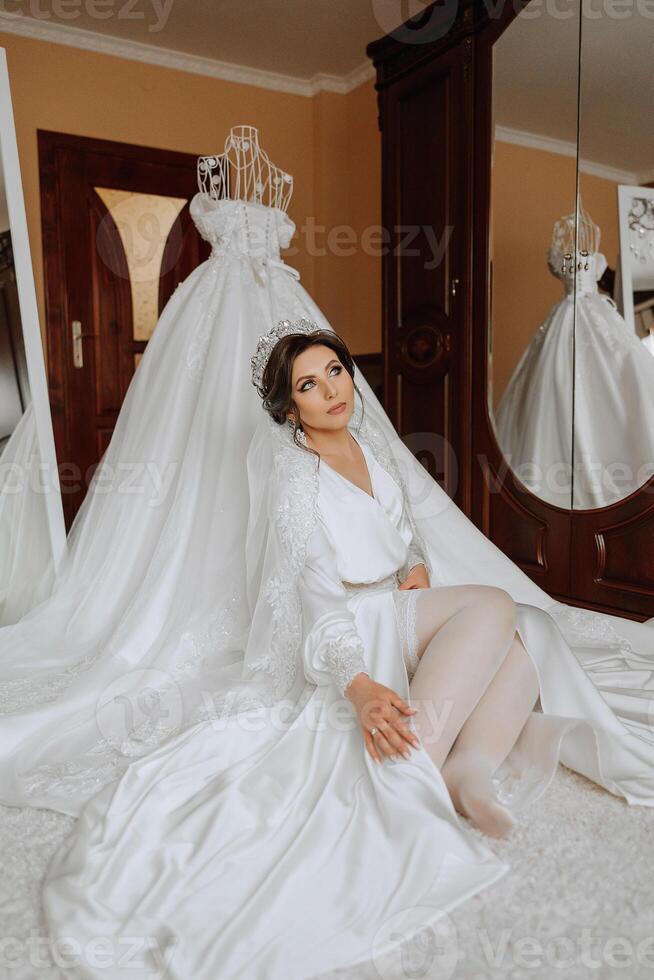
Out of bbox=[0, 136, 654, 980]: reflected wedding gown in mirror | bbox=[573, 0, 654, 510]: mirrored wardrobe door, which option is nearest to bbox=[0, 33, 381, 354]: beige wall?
bbox=[0, 136, 654, 980]: reflected wedding gown in mirror

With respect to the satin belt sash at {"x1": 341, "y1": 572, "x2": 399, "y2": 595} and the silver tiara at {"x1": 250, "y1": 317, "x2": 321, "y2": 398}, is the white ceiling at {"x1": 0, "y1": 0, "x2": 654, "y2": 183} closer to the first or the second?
the silver tiara at {"x1": 250, "y1": 317, "x2": 321, "y2": 398}

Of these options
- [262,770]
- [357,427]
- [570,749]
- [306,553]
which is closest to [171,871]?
[262,770]

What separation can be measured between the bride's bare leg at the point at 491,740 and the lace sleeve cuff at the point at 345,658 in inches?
10.6

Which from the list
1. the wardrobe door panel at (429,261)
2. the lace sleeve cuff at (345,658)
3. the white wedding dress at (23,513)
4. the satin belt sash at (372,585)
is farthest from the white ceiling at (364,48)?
the white wedding dress at (23,513)

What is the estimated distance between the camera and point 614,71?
2.97 metres

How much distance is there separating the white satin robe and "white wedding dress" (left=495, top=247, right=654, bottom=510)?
1581 mm

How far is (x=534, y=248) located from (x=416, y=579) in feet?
5.85

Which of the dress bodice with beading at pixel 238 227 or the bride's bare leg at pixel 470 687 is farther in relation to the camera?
the dress bodice with beading at pixel 238 227

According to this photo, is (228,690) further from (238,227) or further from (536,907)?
(238,227)

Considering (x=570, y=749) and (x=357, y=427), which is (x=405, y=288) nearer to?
(x=357, y=427)

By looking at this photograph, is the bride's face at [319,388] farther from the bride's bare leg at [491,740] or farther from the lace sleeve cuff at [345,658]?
the bride's bare leg at [491,740]

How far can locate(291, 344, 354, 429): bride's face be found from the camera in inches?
81.5

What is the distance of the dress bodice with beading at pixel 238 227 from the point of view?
119 inches

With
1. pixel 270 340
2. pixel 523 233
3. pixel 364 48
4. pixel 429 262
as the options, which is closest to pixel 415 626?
pixel 270 340
